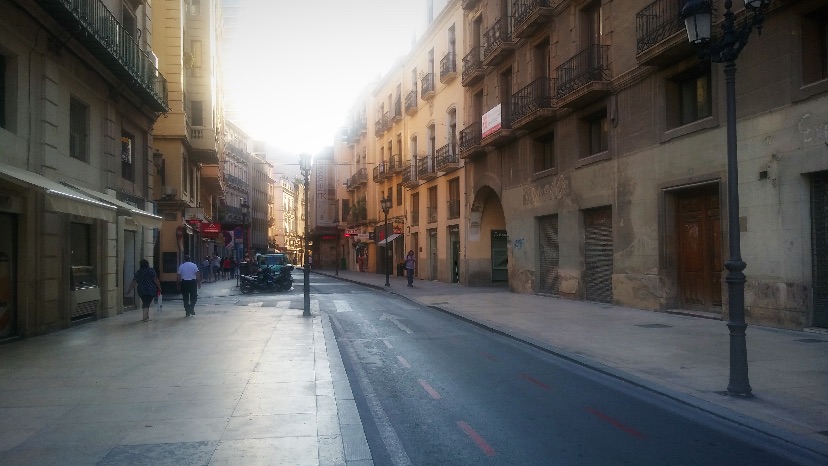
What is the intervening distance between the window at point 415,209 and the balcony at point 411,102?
5400mm

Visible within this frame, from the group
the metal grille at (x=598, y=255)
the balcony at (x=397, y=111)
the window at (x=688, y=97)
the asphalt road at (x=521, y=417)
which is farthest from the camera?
the balcony at (x=397, y=111)

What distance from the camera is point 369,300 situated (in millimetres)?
23500

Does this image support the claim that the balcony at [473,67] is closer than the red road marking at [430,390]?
No

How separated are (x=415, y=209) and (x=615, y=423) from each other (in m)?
34.4

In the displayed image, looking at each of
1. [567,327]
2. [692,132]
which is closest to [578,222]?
[692,132]

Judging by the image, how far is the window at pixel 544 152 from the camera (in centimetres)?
2330

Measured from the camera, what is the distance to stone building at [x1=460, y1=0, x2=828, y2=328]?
11922 mm

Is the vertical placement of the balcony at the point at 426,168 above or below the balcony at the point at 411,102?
below

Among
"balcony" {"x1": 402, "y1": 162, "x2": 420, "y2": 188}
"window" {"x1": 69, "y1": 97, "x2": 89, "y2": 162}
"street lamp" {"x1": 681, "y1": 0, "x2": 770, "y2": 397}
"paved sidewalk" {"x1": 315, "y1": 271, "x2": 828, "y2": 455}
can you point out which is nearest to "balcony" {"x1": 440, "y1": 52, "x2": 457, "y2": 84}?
"balcony" {"x1": 402, "y1": 162, "x2": 420, "y2": 188}

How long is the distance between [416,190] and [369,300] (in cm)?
1749

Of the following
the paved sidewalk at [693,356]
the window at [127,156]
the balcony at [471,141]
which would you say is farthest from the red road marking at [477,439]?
the balcony at [471,141]

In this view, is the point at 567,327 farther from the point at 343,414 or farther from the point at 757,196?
the point at 343,414

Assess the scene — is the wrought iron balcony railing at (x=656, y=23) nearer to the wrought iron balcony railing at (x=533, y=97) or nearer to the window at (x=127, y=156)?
the wrought iron balcony railing at (x=533, y=97)

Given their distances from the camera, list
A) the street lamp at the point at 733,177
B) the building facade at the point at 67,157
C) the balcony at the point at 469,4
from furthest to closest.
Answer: the balcony at the point at 469,4 → the building facade at the point at 67,157 → the street lamp at the point at 733,177
